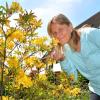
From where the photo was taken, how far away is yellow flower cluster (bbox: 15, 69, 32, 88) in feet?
13.8

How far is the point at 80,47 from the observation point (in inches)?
182

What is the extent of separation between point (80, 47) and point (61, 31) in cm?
31

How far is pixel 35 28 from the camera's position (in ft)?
14.6

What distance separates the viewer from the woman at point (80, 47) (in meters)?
4.45

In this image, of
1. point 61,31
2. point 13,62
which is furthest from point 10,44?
point 61,31

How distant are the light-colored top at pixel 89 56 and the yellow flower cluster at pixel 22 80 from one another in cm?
61

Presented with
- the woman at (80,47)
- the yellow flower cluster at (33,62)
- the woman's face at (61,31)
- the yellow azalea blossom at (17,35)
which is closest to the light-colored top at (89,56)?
the woman at (80,47)

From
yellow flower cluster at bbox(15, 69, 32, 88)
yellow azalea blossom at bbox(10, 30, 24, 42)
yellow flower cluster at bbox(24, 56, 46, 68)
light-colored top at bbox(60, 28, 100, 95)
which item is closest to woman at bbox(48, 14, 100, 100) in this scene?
light-colored top at bbox(60, 28, 100, 95)

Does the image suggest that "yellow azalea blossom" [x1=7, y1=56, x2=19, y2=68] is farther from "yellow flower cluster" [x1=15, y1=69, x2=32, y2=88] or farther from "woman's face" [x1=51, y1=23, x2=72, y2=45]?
"woman's face" [x1=51, y1=23, x2=72, y2=45]

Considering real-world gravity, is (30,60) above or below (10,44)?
below

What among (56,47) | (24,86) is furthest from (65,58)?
(24,86)

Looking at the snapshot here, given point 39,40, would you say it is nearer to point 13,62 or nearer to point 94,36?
point 13,62

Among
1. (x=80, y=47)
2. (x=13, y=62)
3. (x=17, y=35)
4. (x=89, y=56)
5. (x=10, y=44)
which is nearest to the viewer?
(x=13, y=62)

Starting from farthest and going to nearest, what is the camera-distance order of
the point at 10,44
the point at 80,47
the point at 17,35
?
the point at 80,47
the point at 10,44
the point at 17,35
